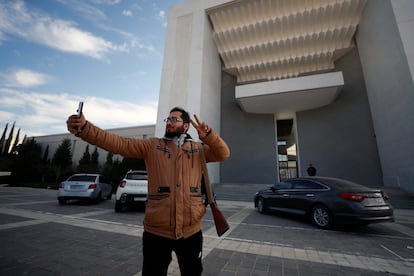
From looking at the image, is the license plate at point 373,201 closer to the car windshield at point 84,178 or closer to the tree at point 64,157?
the car windshield at point 84,178

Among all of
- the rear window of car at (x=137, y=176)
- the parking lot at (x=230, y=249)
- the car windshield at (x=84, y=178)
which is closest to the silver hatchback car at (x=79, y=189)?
the car windshield at (x=84, y=178)

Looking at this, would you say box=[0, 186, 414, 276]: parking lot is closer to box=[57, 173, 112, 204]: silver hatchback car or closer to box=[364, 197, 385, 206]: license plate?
box=[364, 197, 385, 206]: license plate

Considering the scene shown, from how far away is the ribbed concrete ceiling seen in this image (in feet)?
43.8

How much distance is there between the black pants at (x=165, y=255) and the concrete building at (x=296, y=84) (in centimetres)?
1231

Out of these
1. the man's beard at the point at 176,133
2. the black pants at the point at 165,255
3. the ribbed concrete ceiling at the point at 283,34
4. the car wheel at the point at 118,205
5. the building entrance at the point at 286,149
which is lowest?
the car wheel at the point at 118,205

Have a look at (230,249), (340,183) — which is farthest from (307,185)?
(230,249)

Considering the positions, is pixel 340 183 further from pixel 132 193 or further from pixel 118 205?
pixel 118 205

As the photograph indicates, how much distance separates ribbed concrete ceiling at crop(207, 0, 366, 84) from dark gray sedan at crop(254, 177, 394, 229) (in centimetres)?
1352

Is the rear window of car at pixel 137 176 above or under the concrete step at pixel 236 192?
above

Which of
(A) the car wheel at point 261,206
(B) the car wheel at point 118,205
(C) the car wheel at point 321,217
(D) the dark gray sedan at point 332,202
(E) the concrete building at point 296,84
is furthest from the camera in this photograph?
(E) the concrete building at point 296,84

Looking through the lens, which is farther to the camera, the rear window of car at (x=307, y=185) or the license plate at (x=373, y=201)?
the rear window of car at (x=307, y=185)

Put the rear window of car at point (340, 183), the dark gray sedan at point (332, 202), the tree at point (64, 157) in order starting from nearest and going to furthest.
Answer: the dark gray sedan at point (332, 202) → the rear window of car at point (340, 183) → the tree at point (64, 157)

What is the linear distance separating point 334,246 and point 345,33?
1693 centimetres

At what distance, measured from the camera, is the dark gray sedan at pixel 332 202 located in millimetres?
4297
